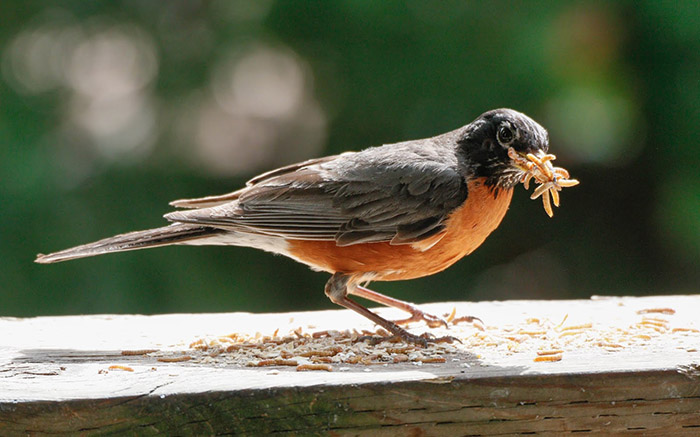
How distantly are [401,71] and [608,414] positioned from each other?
11.8ft

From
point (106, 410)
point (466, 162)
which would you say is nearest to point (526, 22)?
point (466, 162)

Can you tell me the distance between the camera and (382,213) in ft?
13.6

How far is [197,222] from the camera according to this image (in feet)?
13.3

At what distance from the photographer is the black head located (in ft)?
13.1

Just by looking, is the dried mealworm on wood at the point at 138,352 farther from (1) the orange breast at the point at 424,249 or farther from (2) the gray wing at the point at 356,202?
(1) the orange breast at the point at 424,249

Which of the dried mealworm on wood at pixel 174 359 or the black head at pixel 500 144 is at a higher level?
the black head at pixel 500 144

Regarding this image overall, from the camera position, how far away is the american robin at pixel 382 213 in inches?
157

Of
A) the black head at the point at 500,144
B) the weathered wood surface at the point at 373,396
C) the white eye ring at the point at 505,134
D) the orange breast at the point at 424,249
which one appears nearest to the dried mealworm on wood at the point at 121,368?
the weathered wood surface at the point at 373,396

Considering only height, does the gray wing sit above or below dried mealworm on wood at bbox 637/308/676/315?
above

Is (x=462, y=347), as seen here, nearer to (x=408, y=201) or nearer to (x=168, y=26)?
(x=408, y=201)

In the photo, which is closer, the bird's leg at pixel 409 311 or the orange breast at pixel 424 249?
the orange breast at pixel 424 249

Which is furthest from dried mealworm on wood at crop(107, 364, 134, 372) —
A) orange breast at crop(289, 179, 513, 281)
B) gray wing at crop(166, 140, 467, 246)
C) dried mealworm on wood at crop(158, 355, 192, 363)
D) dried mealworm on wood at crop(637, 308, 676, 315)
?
dried mealworm on wood at crop(637, 308, 676, 315)

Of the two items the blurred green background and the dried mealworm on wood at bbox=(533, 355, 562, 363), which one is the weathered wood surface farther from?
the blurred green background

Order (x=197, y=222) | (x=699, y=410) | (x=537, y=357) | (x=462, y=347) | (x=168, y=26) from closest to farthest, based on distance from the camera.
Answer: (x=699, y=410) < (x=537, y=357) < (x=462, y=347) < (x=197, y=222) < (x=168, y=26)
